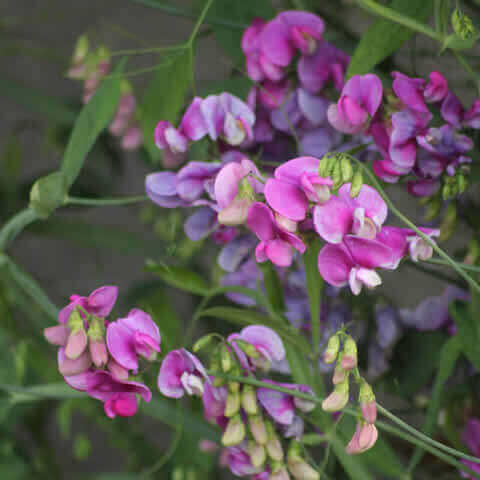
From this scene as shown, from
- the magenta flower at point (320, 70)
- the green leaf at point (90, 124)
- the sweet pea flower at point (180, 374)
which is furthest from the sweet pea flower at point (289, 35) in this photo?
the sweet pea flower at point (180, 374)

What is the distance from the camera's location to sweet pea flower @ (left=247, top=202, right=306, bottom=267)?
347 millimetres

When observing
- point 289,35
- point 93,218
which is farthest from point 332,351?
point 93,218

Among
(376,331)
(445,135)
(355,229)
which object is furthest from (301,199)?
(376,331)

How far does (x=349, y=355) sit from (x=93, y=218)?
2.65ft

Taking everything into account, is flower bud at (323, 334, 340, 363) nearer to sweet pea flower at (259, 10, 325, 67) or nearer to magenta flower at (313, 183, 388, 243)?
magenta flower at (313, 183, 388, 243)

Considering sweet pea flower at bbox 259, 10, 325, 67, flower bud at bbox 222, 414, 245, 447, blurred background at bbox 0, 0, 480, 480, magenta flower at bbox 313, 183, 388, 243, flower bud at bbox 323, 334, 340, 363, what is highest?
sweet pea flower at bbox 259, 10, 325, 67

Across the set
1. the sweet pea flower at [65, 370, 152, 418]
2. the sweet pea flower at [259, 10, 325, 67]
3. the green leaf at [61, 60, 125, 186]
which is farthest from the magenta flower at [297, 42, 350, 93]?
the sweet pea flower at [65, 370, 152, 418]

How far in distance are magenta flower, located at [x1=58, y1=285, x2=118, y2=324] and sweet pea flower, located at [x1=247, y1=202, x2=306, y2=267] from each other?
9 cm

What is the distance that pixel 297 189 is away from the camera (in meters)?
0.34

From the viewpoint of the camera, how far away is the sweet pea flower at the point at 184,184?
1.39ft

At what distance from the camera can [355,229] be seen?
338 millimetres

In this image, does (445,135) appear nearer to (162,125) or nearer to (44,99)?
(162,125)

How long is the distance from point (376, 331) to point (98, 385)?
269mm

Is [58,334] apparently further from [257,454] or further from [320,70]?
[320,70]
